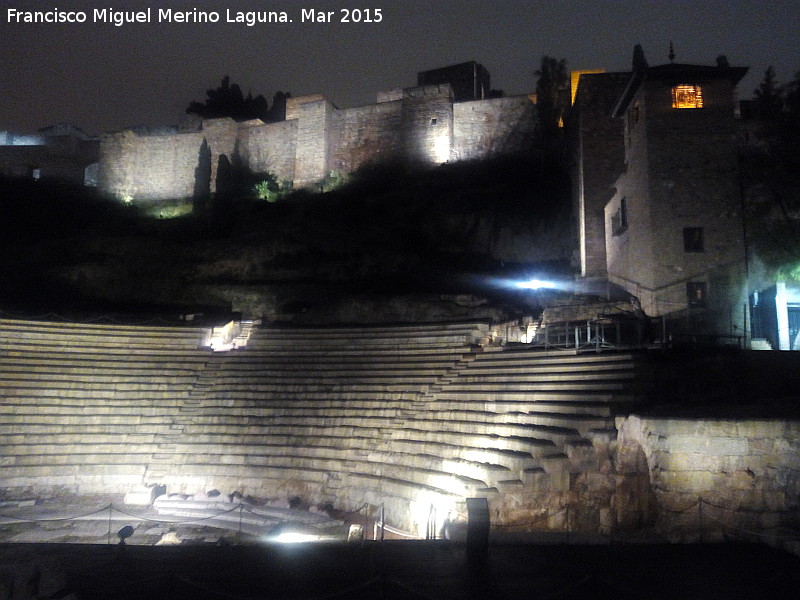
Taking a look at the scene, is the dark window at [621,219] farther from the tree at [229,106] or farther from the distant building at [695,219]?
the tree at [229,106]

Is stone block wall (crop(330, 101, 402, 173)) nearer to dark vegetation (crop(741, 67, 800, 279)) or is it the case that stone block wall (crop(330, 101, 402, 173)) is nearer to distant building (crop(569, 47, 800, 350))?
distant building (crop(569, 47, 800, 350))

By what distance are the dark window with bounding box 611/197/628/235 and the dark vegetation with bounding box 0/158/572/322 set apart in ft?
15.6

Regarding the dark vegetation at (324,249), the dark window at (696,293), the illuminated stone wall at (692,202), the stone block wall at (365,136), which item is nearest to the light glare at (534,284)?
the dark vegetation at (324,249)

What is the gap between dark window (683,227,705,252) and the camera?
15258 mm

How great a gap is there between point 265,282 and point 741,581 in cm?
2298

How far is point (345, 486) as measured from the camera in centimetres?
1143

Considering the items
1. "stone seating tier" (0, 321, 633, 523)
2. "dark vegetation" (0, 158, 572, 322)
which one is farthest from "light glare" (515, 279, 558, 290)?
"stone seating tier" (0, 321, 633, 523)

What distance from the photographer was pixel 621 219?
61.2 feet

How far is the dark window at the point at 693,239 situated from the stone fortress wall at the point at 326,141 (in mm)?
20521

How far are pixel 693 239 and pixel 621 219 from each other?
139 inches

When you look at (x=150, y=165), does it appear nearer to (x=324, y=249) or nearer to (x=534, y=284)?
(x=324, y=249)

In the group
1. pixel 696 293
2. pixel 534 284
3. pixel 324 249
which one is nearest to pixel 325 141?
pixel 324 249

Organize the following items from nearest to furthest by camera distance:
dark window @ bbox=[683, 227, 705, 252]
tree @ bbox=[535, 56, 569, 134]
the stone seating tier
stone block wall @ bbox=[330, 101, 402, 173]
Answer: the stone seating tier, dark window @ bbox=[683, 227, 705, 252], tree @ bbox=[535, 56, 569, 134], stone block wall @ bbox=[330, 101, 402, 173]

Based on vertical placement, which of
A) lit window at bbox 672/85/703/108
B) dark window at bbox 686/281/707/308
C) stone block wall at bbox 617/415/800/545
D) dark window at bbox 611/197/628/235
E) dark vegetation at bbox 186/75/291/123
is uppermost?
dark vegetation at bbox 186/75/291/123
